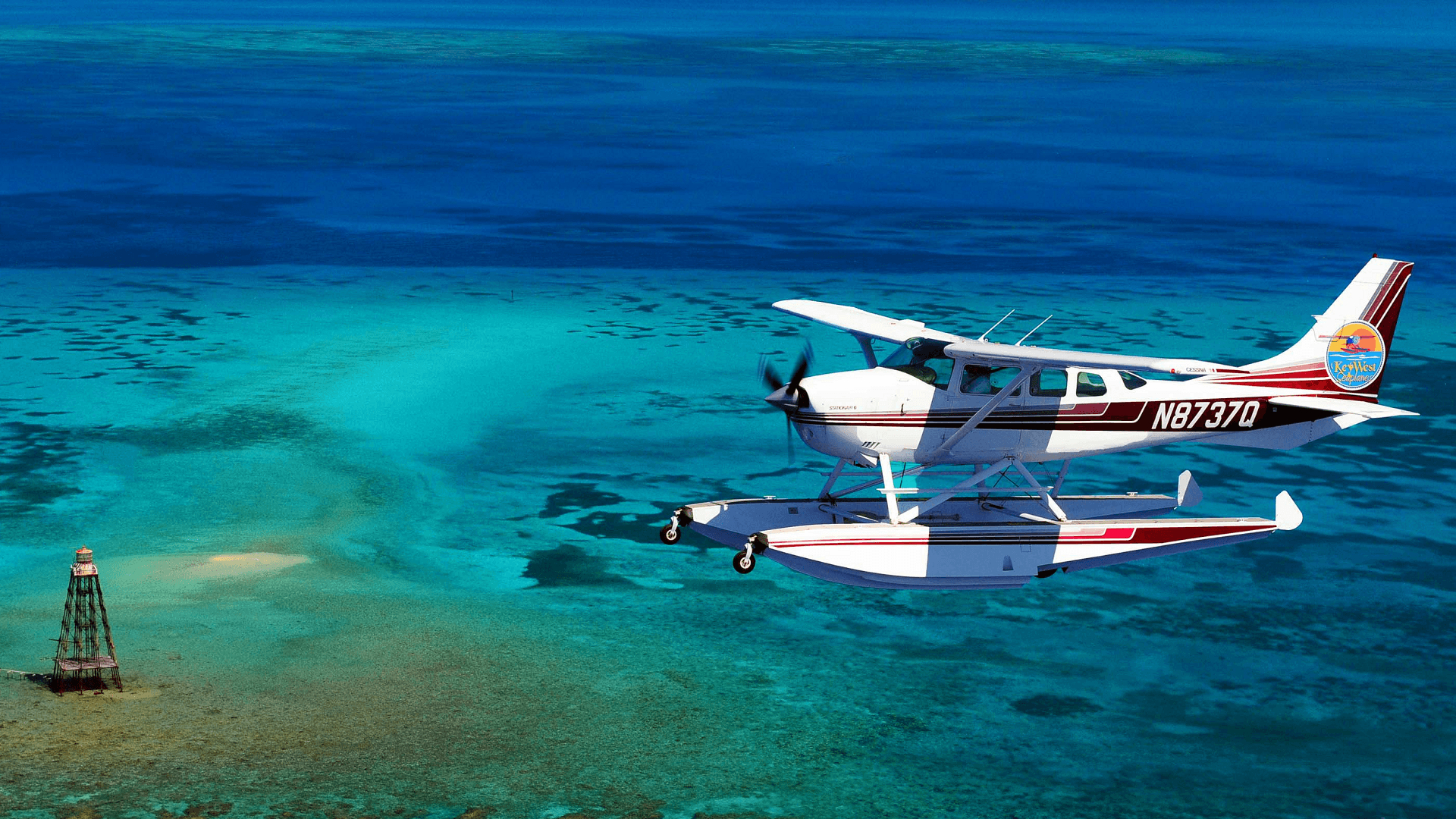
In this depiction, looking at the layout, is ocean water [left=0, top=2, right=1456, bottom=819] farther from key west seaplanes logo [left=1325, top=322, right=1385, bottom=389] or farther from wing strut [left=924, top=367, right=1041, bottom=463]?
key west seaplanes logo [left=1325, top=322, right=1385, bottom=389]

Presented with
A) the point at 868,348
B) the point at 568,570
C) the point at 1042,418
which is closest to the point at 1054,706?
the point at 1042,418

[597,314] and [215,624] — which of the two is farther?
[597,314]

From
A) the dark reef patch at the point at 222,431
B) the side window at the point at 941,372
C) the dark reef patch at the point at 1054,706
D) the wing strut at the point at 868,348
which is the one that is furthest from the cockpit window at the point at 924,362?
the dark reef patch at the point at 222,431

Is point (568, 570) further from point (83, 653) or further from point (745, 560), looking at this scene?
point (83, 653)

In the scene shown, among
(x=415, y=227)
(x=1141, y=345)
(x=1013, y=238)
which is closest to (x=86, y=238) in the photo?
(x=415, y=227)

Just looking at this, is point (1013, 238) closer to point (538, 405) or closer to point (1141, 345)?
point (1141, 345)

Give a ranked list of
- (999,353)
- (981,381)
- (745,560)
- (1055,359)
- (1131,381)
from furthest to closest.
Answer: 1. (1131,381)
2. (981,381)
3. (745,560)
4. (999,353)
5. (1055,359)
